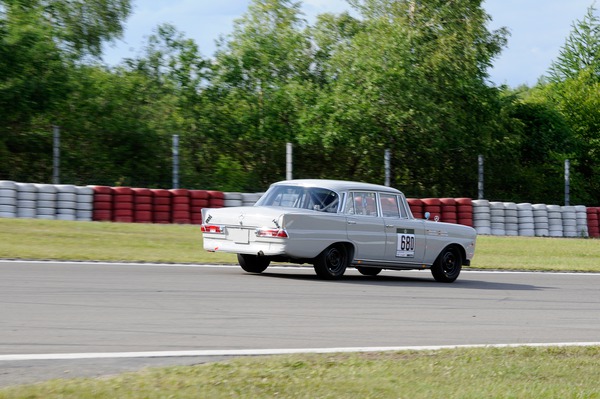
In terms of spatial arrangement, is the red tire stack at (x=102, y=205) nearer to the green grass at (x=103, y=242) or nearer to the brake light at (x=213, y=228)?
the green grass at (x=103, y=242)

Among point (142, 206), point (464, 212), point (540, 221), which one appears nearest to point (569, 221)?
point (540, 221)

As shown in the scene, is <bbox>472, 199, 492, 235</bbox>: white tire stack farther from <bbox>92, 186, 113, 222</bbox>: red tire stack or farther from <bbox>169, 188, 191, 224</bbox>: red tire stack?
<bbox>92, 186, 113, 222</bbox>: red tire stack

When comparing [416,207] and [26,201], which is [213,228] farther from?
[416,207]

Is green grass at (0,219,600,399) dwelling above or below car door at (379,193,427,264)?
below

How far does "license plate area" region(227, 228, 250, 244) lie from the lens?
13.6 meters

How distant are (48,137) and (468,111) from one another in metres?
17.7

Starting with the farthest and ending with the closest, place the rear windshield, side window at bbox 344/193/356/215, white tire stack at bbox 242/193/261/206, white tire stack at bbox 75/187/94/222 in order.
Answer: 1. white tire stack at bbox 242/193/261/206
2. white tire stack at bbox 75/187/94/222
3. side window at bbox 344/193/356/215
4. the rear windshield

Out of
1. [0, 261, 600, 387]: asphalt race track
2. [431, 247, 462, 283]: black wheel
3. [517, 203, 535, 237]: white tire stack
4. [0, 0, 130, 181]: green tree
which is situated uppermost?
[0, 0, 130, 181]: green tree

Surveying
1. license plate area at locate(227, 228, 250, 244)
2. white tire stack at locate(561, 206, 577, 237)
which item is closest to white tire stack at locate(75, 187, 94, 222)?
license plate area at locate(227, 228, 250, 244)

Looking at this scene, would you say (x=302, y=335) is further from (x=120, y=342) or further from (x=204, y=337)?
(x=120, y=342)

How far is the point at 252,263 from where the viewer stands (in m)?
14.7

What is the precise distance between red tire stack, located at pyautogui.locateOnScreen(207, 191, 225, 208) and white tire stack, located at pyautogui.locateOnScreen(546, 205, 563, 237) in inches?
427

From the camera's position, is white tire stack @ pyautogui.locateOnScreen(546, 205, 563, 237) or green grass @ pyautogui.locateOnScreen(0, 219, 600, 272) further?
white tire stack @ pyautogui.locateOnScreen(546, 205, 563, 237)

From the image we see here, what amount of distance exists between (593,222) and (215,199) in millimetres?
13303
